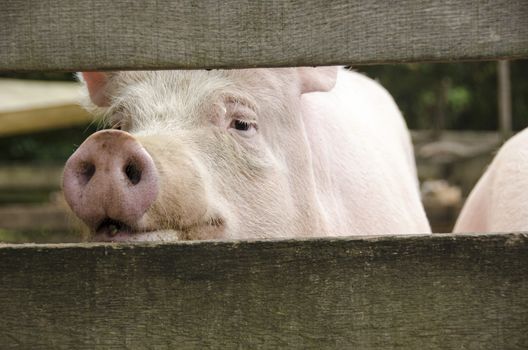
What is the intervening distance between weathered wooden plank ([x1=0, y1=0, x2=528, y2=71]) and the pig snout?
38 cm

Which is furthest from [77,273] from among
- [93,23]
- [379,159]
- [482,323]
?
[379,159]

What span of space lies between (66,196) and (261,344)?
2.60ft

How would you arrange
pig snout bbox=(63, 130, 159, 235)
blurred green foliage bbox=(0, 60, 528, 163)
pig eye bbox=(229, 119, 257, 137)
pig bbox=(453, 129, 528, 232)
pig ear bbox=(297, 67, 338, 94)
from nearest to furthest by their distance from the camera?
1. pig snout bbox=(63, 130, 159, 235)
2. pig eye bbox=(229, 119, 257, 137)
3. pig ear bbox=(297, 67, 338, 94)
4. pig bbox=(453, 129, 528, 232)
5. blurred green foliage bbox=(0, 60, 528, 163)

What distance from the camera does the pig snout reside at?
2.45m

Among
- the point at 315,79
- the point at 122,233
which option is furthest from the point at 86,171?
the point at 315,79

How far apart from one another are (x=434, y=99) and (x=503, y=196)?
1452 centimetres

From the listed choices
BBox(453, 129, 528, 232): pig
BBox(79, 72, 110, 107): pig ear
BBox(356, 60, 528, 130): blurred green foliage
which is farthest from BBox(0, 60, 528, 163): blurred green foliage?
BBox(79, 72, 110, 107): pig ear

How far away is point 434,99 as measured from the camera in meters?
18.6

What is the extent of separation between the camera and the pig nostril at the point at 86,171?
98.4 inches

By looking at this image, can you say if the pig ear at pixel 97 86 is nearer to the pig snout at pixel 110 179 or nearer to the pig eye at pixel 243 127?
the pig eye at pixel 243 127

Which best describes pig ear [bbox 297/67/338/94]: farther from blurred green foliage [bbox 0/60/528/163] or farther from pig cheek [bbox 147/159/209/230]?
blurred green foliage [bbox 0/60/528/163]

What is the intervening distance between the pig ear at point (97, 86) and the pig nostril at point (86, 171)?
1198 mm

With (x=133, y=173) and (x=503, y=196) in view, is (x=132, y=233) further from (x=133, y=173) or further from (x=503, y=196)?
(x=503, y=196)

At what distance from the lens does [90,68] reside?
213 cm
